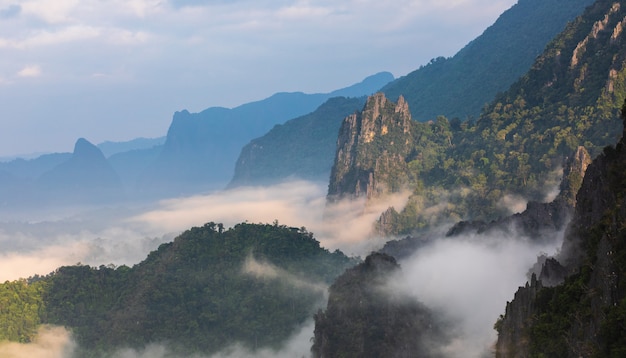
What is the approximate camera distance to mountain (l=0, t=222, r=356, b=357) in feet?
221

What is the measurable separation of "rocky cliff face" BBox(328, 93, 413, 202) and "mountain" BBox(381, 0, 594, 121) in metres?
32.4

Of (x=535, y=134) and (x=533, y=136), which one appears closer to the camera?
(x=533, y=136)

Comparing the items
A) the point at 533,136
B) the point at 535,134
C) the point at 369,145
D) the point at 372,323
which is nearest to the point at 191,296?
the point at 372,323

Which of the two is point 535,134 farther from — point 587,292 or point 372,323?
point 587,292

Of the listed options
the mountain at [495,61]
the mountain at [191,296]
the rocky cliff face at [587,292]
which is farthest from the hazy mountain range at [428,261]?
the mountain at [495,61]

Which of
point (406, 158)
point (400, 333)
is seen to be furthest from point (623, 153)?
point (406, 158)

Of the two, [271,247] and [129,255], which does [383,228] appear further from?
[129,255]

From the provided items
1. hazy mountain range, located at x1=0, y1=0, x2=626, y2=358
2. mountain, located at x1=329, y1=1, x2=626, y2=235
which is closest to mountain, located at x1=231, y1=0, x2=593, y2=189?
hazy mountain range, located at x1=0, y1=0, x2=626, y2=358

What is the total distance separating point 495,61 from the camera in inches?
6683

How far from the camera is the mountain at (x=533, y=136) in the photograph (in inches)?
3187

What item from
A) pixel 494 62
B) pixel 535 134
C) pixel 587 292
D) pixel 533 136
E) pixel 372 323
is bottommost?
pixel 372 323

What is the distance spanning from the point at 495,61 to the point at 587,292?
153 m

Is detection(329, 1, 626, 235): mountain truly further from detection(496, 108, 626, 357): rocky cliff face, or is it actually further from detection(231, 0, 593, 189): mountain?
detection(231, 0, 593, 189): mountain

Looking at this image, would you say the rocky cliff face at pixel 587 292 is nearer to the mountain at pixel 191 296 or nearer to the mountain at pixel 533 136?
the mountain at pixel 191 296
